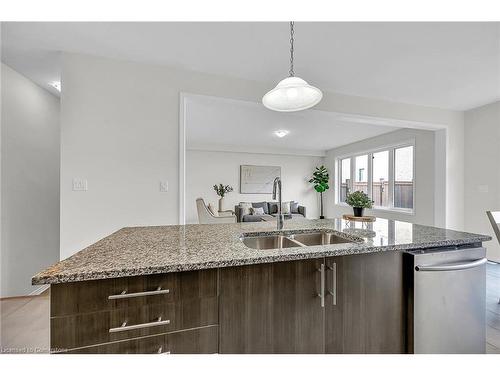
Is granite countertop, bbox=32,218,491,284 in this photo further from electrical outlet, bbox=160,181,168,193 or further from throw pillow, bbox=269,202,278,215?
throw pillow, bbox=269,202,278,215

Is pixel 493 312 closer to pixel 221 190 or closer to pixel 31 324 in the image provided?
pixel 31 324

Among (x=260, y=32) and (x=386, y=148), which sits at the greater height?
(x=260, y=32)

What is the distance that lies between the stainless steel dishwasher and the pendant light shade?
1119 millimetres

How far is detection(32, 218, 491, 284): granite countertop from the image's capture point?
829 millimetres

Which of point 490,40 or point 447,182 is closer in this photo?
point 490,40

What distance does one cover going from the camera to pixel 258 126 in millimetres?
4910

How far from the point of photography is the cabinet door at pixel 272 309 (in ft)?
3.21

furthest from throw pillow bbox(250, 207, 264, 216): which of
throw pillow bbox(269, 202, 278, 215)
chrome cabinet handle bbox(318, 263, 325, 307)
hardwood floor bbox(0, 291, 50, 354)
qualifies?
chrome cabinet handle bbox(318, 263, 325, 307)

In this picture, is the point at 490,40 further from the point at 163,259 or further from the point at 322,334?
the point at 163,259

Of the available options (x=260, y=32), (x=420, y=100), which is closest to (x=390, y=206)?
(x=420, y=100)

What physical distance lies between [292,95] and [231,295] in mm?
1335

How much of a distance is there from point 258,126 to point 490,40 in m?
3.44

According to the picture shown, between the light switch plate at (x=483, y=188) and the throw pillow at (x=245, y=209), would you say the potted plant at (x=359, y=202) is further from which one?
the throw pillow at (x=245, y=209)

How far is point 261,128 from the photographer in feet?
16.6
